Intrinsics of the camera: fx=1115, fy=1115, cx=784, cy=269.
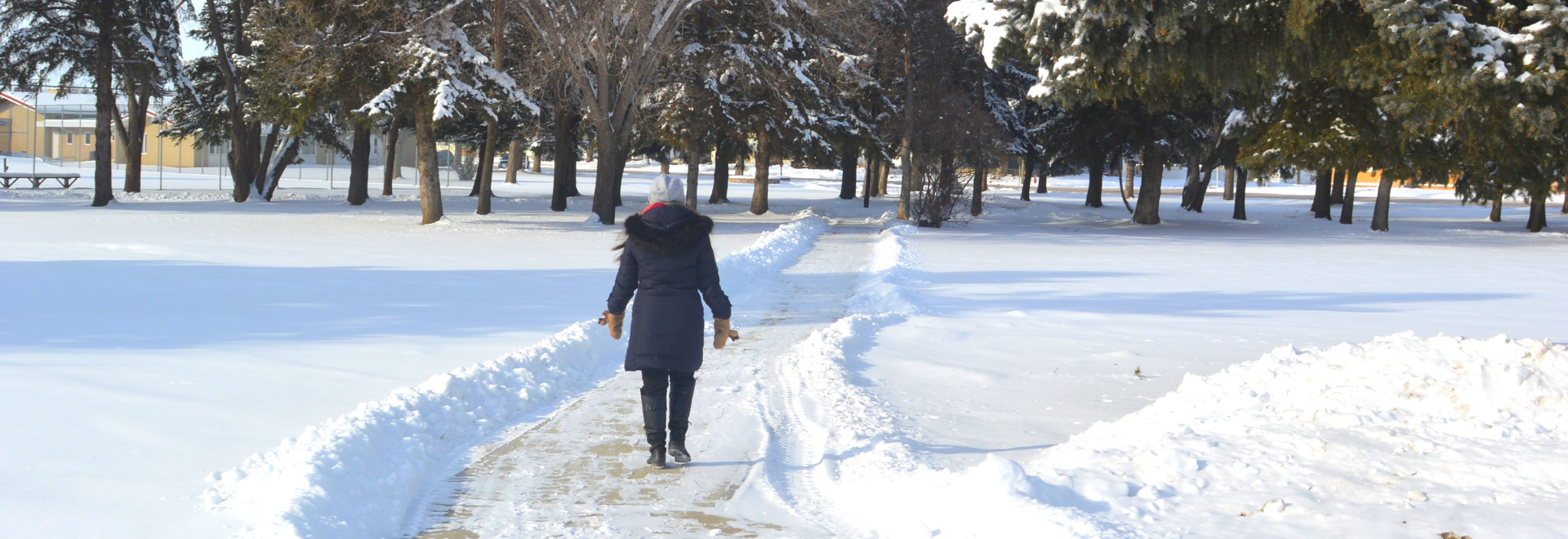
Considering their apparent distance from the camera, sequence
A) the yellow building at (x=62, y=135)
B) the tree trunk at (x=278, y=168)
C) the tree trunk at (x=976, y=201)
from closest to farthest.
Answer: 1. the tree trunk at (x=278, y=168)
2. the tree trunk at (x=976, y=201)
3. the yellow building at (x=62, y=135)

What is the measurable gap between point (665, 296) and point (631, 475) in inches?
36.9

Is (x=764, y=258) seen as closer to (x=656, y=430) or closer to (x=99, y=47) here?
(x=656, y=430)

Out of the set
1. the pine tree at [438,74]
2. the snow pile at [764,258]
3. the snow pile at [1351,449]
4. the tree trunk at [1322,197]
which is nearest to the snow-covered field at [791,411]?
the snow pile at [1351,449]

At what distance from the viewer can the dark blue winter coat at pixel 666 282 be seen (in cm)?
584

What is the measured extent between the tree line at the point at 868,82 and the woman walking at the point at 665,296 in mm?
3373

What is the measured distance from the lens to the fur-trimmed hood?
583 centimetres

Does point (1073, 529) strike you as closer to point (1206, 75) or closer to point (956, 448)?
point (956, 448)

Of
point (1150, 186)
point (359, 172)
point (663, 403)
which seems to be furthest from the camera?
point (359, 172)

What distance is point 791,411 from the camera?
7.21m

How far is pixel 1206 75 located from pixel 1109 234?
23.8m

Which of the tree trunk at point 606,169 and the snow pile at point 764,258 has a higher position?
the tree trunk at point 606,169

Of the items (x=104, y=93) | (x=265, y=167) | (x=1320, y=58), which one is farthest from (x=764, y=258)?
(x=265, y=167)

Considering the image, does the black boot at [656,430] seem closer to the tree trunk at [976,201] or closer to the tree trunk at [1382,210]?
the tree trunk at [976,201]

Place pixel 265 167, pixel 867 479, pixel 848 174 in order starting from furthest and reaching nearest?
pixel 848 174
pixel 265 167
pixel 867 479
